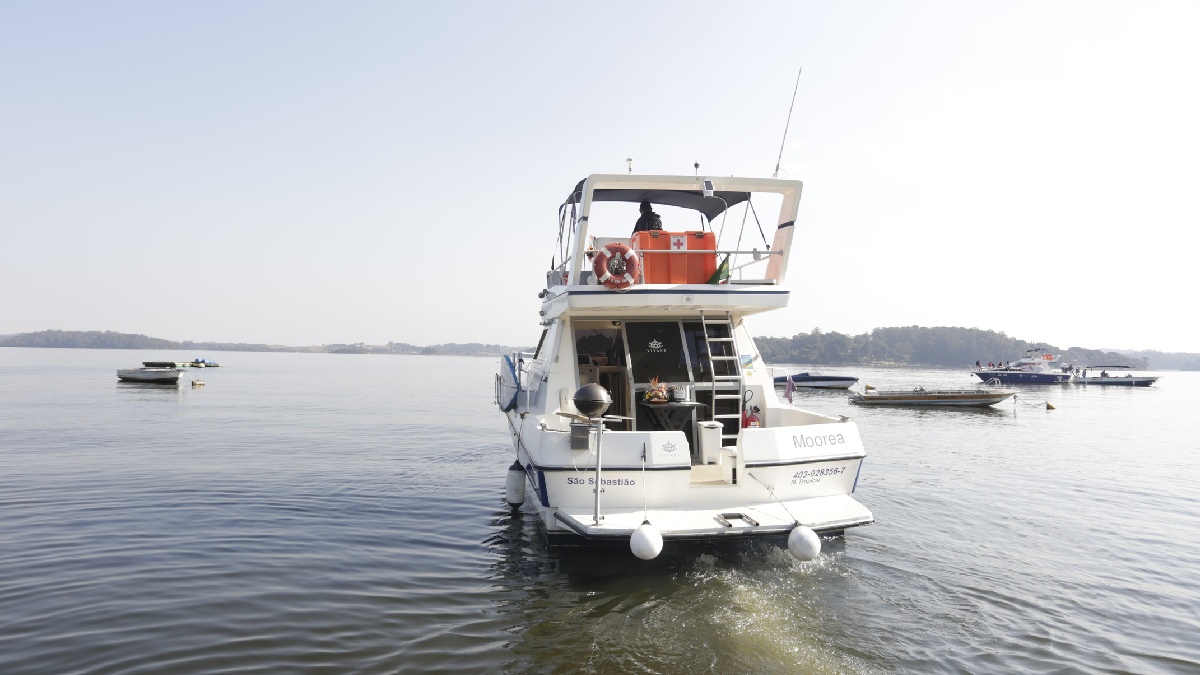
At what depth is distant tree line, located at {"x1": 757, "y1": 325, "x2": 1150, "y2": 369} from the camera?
139 metres

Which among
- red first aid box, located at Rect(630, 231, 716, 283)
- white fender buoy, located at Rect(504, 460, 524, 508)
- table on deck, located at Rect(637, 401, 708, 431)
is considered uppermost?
red first aid box, located at Rect(630, 231, 716, 283)

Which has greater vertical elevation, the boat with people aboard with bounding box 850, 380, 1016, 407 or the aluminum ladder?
the aluminum ladder

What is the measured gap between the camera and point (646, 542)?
621 centimetres

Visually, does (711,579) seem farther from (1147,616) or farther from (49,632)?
(49,632)

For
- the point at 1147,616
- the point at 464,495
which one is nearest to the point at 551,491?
the point at 464,495

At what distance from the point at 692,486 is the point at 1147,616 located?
15.8 feet

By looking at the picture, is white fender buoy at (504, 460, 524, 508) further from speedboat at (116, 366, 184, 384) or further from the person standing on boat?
speedboat at (116, 366, 184, 384)

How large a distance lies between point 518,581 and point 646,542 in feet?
6.51

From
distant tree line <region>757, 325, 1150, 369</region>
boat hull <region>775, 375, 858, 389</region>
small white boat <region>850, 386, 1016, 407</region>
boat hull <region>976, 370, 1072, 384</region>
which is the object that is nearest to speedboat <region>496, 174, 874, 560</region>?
small white boat <region>850, 386, 1016, 407</region>

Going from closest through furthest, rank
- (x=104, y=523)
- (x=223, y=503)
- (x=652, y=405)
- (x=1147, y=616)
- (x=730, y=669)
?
(x=730, y=669)
(x=1147, y=616)
(x=652, y=405)
(x=104, y=523)
(x=223, y=503)

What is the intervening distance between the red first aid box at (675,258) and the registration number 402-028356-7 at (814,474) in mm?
3382

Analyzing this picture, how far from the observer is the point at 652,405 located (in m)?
8.80

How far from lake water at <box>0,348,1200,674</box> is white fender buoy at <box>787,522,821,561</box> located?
520mm

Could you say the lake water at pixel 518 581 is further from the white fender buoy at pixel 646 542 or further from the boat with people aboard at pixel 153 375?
the boat with people aboard at pixel 153 375
